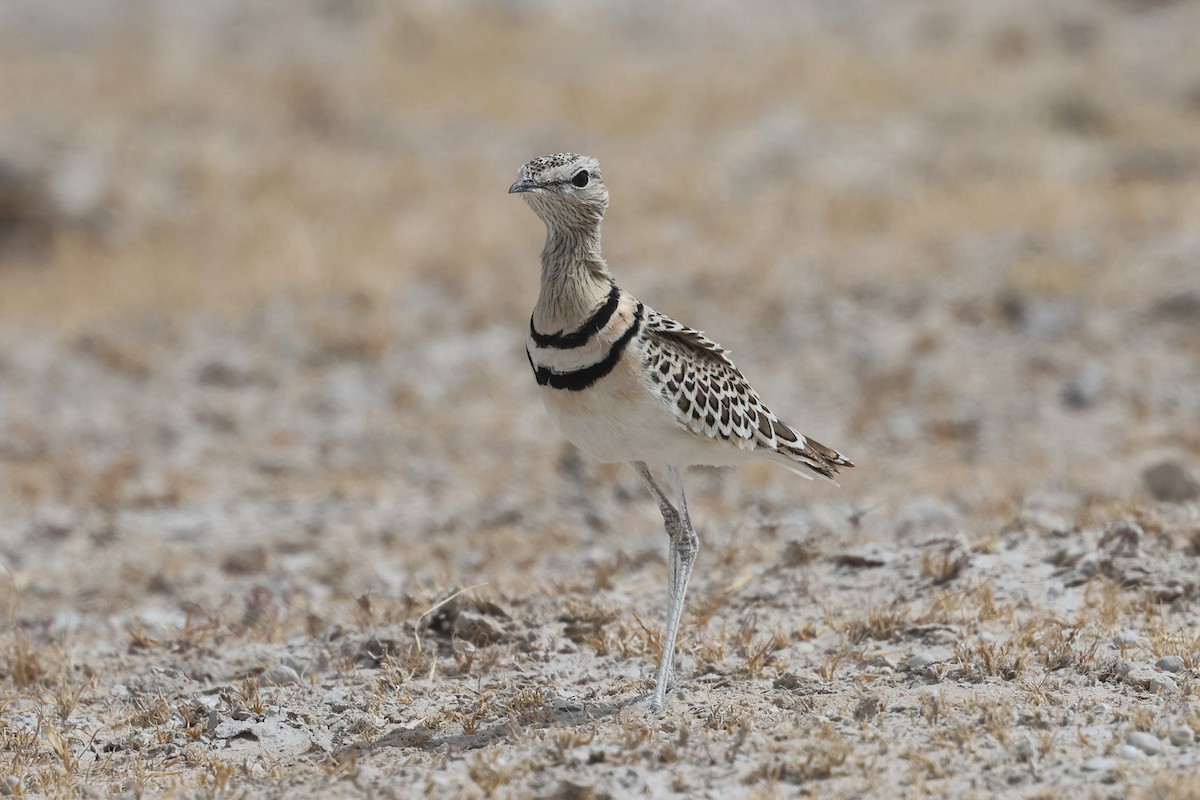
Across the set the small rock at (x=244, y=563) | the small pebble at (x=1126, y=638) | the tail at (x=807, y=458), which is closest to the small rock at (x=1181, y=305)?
the small pebble at (x=1126, y=638)

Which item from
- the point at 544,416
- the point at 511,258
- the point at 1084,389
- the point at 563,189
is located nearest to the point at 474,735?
the point at 563,189

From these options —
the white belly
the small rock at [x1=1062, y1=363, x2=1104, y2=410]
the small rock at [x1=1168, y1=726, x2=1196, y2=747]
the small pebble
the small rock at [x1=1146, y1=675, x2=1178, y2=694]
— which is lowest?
the small rock at [x1=1168, y1=726, x2=1196, y2=747]

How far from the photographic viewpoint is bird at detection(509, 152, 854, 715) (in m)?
3.92

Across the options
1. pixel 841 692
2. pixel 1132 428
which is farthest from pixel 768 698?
pixel 1132 428

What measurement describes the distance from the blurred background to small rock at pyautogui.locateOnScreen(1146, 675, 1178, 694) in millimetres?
1909

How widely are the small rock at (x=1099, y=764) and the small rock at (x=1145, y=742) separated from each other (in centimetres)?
11

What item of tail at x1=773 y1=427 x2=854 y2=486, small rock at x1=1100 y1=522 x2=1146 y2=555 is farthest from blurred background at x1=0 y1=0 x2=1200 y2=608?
tail at x1=773 y1=427 x2=854 y2=486

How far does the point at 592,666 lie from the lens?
15.0 ft

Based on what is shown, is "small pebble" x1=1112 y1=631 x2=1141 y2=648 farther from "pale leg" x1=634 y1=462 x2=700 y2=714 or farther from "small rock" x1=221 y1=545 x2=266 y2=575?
"small rock" x1=221 y1=545 x2=266 y2=575

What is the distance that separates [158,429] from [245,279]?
258 cm

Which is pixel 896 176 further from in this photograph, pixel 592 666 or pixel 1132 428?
pixel 592 666

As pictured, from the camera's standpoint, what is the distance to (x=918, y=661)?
14.0 ft

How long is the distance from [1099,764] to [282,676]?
2623mm

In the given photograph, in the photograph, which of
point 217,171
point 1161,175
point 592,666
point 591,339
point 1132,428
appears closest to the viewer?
point 591,339
